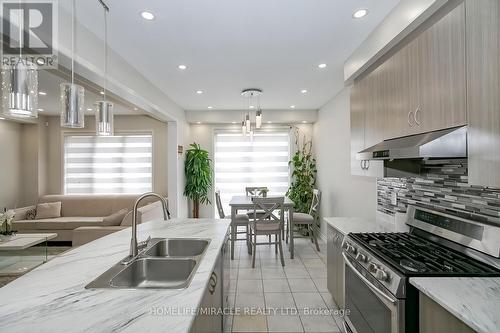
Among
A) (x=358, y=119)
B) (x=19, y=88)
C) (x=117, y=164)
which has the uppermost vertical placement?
(x=358, y=119)

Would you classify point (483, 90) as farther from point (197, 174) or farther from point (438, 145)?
point (197, 174)

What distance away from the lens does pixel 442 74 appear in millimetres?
1427

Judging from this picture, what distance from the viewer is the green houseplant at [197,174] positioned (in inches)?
219

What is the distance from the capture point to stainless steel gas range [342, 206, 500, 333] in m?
1.31

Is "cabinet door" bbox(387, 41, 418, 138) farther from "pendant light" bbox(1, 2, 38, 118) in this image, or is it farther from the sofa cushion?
the sofa cushion

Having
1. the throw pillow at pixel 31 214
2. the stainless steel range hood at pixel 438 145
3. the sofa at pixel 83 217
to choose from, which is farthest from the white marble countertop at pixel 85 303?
the throw pillow at pixel 31 214

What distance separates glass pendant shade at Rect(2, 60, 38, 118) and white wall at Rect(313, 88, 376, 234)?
3180mm

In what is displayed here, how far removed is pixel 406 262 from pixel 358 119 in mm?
1514

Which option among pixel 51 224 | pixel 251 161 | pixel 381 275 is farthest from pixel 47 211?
pixel 381 275

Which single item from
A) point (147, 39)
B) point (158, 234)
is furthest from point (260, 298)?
point (147, 39)

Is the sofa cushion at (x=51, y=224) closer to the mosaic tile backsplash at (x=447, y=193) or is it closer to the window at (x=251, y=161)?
the window at (x=251, y=161)

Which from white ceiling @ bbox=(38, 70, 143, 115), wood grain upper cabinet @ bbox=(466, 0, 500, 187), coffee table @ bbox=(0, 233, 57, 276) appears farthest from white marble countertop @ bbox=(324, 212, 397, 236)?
coffee table @ bbox=(0, 233, 57, 276)

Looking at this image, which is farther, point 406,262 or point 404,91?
point 404,91

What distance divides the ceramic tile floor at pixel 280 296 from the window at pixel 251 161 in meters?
2.23
